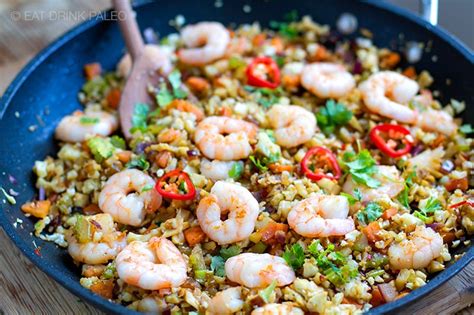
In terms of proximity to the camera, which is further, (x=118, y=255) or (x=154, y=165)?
(x=154, y=165)

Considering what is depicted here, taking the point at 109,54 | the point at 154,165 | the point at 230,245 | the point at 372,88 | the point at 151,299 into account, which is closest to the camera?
the point at 151,299

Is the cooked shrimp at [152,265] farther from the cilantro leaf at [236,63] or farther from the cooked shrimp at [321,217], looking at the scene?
the cilantro leaf at [236,63]

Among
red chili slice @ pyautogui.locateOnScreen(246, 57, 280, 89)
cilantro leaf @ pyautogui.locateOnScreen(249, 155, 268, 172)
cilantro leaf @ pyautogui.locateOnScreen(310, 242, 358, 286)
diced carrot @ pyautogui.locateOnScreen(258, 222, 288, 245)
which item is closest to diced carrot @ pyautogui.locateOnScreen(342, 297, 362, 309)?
cilantro leaf @ pyautogui.locateOnScreen(310, 242, 358, 286)

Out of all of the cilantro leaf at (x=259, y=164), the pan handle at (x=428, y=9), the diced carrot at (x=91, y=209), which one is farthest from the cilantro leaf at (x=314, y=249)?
the pan handle at (x=428, y=9)

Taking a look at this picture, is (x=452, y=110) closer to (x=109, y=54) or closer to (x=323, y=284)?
(x=323, y=284)

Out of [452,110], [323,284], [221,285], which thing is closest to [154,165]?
[221,285]

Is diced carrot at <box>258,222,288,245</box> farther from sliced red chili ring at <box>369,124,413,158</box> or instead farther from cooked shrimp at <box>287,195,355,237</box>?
sliced red chili ring at <box>369,124,413,158</box>
